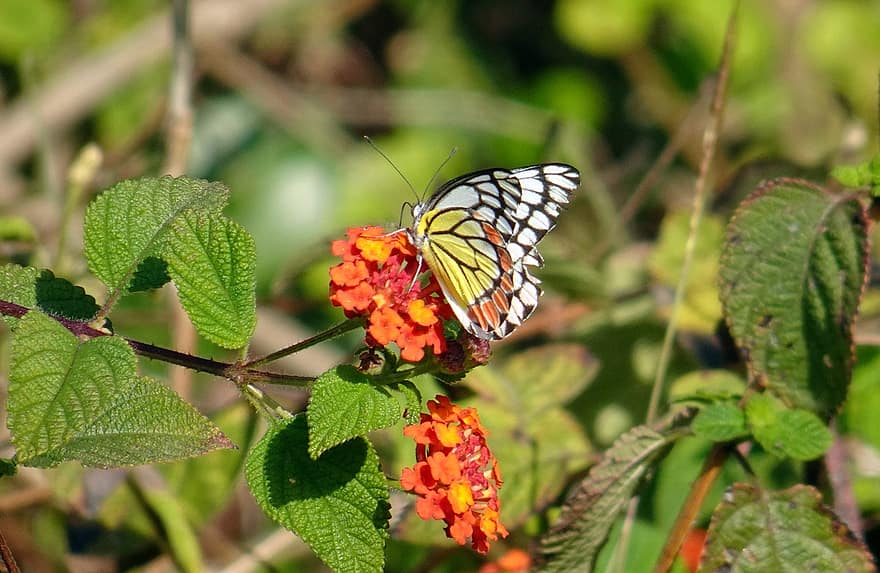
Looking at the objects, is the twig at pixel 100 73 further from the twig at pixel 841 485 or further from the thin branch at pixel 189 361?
the twig at pixel 841 485

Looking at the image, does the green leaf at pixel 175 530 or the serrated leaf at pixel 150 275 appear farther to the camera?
the green leaf at pixel 175 530

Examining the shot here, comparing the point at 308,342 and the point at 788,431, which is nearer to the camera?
the point at 308,342

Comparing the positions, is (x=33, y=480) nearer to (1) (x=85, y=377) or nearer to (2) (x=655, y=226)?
(1) (x=85, y=377)

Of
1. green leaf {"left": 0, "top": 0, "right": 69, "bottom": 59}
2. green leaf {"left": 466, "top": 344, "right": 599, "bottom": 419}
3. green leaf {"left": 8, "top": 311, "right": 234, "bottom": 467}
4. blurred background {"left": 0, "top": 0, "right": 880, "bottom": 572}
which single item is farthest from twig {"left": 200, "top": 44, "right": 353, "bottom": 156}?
green leaf {"left": 8, "top": 311, "right": 234, "bottom": 467}

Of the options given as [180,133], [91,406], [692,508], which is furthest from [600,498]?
[180,133]

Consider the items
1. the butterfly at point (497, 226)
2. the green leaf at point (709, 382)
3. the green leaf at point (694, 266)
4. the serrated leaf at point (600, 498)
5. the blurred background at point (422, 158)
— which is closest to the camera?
the butterfly at point (497, 226)

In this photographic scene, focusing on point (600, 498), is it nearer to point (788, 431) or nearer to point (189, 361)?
point (788, 431)

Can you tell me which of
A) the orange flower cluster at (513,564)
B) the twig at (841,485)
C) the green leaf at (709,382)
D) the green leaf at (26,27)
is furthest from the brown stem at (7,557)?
the green leaf at (26,27)
